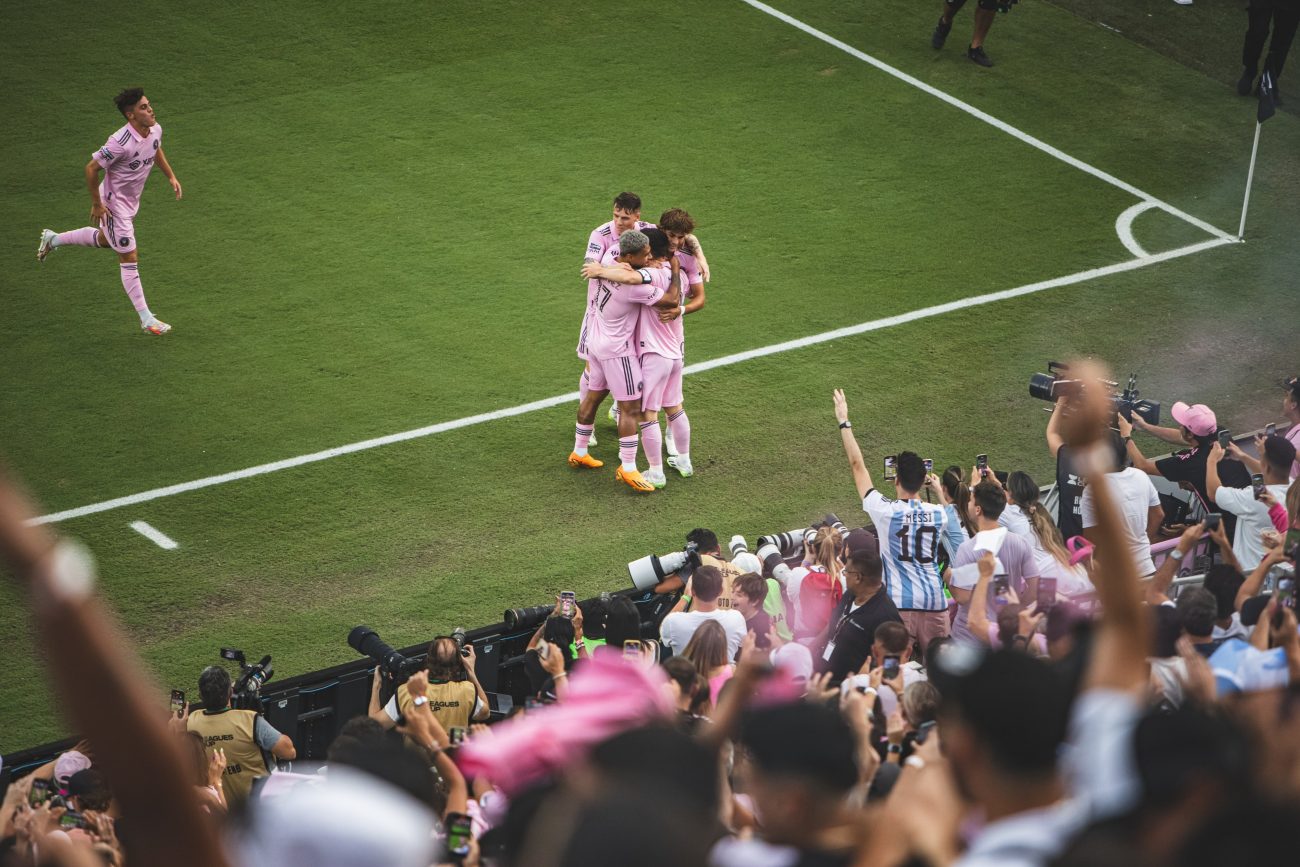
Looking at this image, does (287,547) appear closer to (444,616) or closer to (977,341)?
(444,616)

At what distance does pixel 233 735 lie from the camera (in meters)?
7.41

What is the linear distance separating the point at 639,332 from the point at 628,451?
0.88 metres

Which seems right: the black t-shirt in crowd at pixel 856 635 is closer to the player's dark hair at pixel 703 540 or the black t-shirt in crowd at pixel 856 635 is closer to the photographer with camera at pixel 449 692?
the player's dark hair at pixel 703 540

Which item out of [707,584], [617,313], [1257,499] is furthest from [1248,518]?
[617,313]

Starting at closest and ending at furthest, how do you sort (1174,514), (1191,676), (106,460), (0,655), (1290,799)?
(1290,799) → (1191,676) → (0,655) → (1174,514) → (106,460)

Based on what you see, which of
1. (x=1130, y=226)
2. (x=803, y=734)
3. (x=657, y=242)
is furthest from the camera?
(x=1130, y=226)

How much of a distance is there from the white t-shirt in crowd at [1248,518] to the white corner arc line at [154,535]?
265 inches

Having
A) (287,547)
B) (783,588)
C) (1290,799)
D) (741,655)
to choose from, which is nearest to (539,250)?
(287,547)

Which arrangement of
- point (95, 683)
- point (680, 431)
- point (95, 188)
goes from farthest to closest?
point (95, 188) → point (680, 431) → point (95, 683)

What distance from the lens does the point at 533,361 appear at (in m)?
12.8

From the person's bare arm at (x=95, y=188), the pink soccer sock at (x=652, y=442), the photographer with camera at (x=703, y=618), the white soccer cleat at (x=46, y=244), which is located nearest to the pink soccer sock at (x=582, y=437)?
the pink soccer sock at (x=652, y=442)

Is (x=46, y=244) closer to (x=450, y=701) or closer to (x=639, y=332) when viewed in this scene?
→ (x=639, y=332)

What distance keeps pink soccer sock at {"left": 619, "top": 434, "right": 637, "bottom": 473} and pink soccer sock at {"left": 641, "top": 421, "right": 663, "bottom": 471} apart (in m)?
0.07

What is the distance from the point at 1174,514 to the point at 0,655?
7.42m
